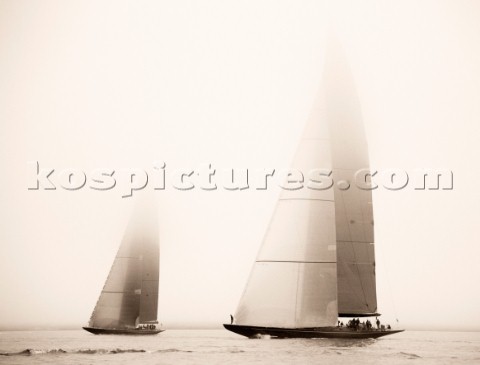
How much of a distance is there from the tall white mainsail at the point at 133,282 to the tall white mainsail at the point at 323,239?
22.6 m

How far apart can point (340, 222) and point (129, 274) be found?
23.5 m

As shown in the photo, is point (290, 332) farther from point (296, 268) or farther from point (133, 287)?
point (133, 287)

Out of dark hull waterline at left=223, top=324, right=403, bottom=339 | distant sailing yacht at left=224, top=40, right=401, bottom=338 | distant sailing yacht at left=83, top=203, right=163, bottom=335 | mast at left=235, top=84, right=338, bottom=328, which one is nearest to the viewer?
dark hull waterline at left=223, top=324, right=403, bottom=339

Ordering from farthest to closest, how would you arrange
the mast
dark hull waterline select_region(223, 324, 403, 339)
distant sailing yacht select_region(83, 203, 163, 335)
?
1. distant sailing yacht select_region(83, 203, 163, 335)
2. the mast
3. dark hull waterline select_region(223, 324, 403, 339)

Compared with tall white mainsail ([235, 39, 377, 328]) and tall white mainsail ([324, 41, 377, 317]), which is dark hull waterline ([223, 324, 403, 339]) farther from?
tall white mainsail ([324, 41, 377, 317])

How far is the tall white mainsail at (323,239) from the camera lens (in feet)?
129

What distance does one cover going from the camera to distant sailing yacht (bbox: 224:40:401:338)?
39.4 metres

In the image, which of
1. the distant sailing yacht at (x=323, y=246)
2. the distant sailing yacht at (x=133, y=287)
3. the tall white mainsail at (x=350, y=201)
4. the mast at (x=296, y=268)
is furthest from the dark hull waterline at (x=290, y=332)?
the distant sailing yacht at (x=133, y=287)

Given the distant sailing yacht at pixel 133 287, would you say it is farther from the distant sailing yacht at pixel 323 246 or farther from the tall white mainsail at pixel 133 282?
the distant sailing yacht at pixel 323 246

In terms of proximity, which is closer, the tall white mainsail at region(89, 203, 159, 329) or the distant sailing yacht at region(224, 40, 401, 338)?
the distant sailing yacht at region(224, 40, 401, 338)

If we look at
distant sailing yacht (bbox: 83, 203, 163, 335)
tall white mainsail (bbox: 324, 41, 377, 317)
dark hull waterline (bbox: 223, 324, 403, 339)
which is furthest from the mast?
distant sailing yacht (bbox: 83, 203, 163, 335)

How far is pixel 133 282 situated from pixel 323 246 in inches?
999

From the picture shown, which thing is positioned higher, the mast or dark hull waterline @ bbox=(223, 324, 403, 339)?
the mast

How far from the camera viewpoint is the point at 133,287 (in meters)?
61.3
